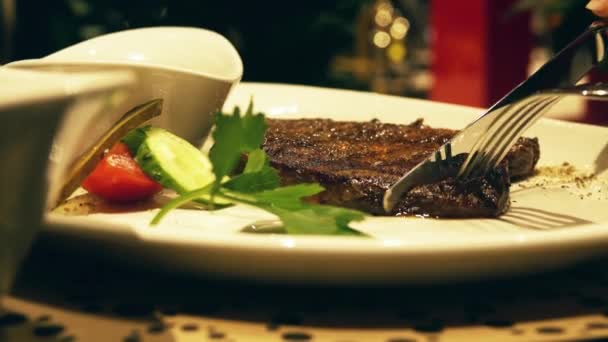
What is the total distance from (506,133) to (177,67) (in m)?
0.69

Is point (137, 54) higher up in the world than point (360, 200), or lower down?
higher up

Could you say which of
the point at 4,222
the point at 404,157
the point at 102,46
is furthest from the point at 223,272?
the point at 102,46

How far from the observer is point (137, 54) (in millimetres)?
1722

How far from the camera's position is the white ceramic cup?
2.21 feet

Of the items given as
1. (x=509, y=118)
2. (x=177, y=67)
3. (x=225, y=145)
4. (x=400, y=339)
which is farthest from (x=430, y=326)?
A: (x=177, y=67)

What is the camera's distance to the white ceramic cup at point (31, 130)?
0.67 m

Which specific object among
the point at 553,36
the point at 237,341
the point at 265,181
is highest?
the point at 553,36

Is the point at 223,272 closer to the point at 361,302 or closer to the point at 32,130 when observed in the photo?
the point at 361,302

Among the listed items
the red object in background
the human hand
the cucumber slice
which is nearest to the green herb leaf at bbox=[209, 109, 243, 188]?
the cucumber slice

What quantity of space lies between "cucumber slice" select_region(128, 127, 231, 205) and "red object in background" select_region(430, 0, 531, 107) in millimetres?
3815

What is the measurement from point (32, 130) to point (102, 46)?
1.01 meters

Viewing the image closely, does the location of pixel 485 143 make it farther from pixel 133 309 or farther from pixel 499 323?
pixel 133 309

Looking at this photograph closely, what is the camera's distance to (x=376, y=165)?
5.25 ft

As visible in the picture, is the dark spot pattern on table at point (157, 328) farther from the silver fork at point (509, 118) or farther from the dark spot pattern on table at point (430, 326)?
the silver fork at point (509, 118)
